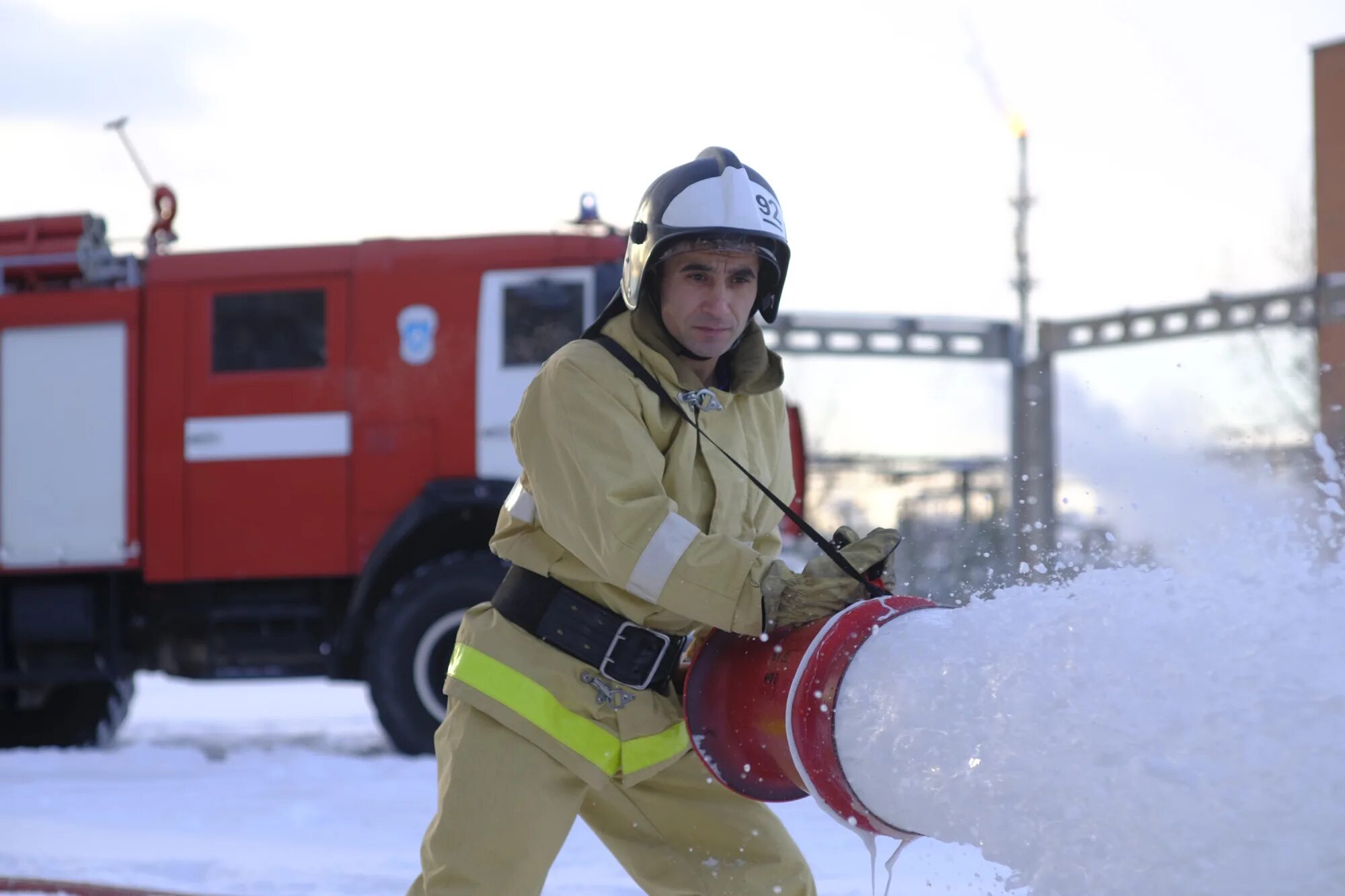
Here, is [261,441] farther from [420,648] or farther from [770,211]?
[770,211]

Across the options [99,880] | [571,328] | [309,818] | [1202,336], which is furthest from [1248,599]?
[1202,336]

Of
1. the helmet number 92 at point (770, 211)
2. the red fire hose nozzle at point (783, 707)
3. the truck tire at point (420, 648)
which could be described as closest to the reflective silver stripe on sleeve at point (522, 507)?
the red fire hose nozzle at point (783, 707)

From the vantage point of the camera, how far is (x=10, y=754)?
23.1 feet

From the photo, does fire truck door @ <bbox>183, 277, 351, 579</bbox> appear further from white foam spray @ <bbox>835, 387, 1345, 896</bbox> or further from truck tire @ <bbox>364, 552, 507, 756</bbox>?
white foam spray @ <bbox>835, 387, 1345, 896</bbox>

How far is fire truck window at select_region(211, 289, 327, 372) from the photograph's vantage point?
672cm

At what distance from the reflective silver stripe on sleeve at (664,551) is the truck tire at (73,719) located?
239 inches

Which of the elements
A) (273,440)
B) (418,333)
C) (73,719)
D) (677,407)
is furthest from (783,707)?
(73,719)

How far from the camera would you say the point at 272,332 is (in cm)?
675

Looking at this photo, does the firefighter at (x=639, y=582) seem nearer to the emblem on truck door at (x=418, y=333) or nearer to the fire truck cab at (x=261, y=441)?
the fire truck cab at (x=261, y=441)

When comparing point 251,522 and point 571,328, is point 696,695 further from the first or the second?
point 251,522

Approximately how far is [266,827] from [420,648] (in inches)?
50.3

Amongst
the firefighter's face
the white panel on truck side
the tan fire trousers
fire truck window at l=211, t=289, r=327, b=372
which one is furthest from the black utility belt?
the white panel on truck side

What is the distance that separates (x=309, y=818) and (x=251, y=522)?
1.81 meters

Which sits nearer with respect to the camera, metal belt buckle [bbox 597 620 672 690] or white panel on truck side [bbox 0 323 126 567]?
metal belt buckle [bbox 597 620 672 690]
